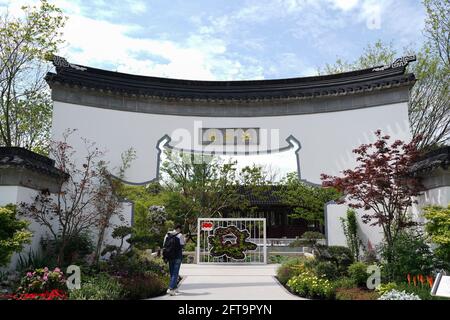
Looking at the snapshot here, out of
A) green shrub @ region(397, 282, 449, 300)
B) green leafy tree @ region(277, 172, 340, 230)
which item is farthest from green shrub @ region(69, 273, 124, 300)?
green leafy tree @ region(277, 172, 340, 230)

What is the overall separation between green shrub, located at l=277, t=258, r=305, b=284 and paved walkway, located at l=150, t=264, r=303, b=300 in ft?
0.60

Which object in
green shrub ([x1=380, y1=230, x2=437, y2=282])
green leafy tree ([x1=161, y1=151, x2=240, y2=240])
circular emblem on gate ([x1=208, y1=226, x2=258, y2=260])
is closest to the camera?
green shrub ([x1=380, y1=230, x2=437, y2=282])

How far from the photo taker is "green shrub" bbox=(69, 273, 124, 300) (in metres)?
6.31

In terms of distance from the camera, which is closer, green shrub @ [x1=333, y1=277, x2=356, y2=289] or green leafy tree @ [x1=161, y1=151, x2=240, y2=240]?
green shrub @ [x1=333, y1=277, x2=356, y2=289]

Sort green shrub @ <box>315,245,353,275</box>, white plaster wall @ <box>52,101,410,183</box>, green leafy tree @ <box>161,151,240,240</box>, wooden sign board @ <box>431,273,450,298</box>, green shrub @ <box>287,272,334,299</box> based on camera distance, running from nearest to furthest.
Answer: wooden sign board @ <box>431,273,450,298</box>
green shrub @ <box>287,272,334,299</box>
green shrub @ <box>315,245,353,275</box>
white plaster wall @ <box>52,101,410,183</box>
green leafy tree @ <box>161,151,240,240</box>

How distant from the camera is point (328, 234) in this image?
35.3ft

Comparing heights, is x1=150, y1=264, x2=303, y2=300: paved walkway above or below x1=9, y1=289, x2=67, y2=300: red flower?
below

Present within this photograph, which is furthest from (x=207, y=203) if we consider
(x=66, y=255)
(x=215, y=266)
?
(x=66, y=255)

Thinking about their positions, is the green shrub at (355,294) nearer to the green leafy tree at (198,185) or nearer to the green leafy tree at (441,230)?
the green leafy tree at (441,230)

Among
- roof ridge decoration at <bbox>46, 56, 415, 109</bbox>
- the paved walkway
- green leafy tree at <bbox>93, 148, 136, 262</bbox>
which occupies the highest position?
roof ridge decoration at <bbox>46, 56, 415, 109</bbox>

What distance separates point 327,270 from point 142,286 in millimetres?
3782

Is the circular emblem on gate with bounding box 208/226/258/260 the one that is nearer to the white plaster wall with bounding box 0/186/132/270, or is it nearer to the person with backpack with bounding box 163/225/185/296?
the white plaster wall with bounding box 0/186/132/270
